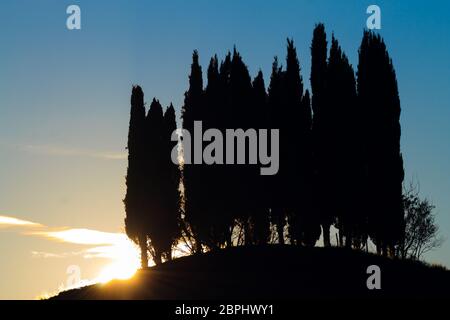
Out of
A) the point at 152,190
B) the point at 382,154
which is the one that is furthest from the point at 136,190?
the point at 382,154

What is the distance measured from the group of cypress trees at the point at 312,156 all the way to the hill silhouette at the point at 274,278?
4.68 metres

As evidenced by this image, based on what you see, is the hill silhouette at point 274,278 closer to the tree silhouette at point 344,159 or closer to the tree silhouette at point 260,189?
the tree silhouette at point 344,159

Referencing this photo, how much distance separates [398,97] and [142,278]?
18359 millimetres

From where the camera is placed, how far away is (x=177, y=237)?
42.5 m

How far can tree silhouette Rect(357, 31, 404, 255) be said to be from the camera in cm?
3569

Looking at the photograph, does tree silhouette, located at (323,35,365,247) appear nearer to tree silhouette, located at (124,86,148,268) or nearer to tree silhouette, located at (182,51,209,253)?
tree silhouette, located at (182,51,209,253)

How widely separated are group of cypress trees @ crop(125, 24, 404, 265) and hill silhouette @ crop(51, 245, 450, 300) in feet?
15.4

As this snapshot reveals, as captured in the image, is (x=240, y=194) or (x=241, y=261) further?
(x=240, y=194)

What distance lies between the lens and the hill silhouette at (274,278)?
24359 millimetres

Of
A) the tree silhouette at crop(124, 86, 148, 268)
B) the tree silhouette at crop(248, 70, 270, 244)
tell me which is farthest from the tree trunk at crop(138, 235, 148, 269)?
the tree silhouette at crop(248, 70, 270, 244)

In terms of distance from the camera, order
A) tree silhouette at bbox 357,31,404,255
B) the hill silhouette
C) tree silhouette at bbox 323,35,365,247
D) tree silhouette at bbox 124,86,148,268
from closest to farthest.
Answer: the hill silhouette
tree silhouette at bbox 323,35,365,247
tree silhouette at bbox 357,31,404,255
tree silhouette at bbox 124,86,148,268
